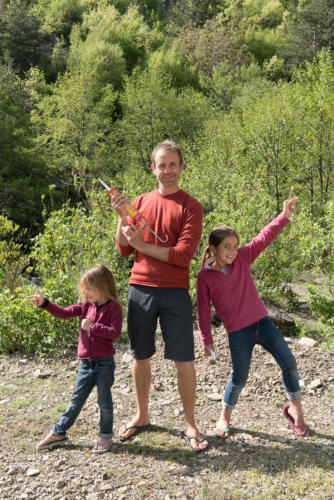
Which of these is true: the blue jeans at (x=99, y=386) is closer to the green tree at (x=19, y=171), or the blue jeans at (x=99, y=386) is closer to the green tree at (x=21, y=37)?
the green tree at (x=19, y=171)

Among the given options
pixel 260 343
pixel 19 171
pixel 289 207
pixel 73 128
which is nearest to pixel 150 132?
pixel 73 128

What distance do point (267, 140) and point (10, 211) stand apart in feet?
40.6

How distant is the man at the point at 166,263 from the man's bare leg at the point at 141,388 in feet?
0.46

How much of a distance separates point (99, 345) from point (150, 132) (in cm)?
2602

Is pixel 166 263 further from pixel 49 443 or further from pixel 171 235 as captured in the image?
pixel 49 443

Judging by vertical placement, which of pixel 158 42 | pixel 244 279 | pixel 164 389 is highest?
pixel 158 42

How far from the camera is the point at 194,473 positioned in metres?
3.03

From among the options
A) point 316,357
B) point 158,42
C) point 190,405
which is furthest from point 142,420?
point 158,42

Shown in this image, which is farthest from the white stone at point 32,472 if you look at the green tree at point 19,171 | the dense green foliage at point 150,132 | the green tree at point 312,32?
the green tree at point 312,32

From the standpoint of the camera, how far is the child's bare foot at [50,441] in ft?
11.0

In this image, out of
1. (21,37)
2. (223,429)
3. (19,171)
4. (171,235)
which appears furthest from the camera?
(21,37)

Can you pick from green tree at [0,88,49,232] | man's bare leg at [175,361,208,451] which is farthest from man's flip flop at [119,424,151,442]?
green tree at [0,88,49,232]

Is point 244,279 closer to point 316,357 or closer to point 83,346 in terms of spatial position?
point 83,346

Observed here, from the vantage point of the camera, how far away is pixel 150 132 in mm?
28031
